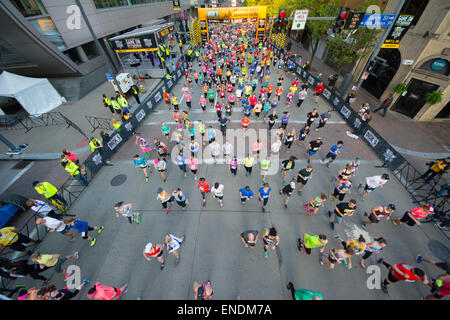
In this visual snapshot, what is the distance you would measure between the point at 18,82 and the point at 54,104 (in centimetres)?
285

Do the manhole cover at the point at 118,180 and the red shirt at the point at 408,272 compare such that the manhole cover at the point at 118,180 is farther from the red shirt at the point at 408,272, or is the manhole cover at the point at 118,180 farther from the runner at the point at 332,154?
the red shirt at the point at 408,272

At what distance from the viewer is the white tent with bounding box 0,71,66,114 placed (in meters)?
13.8

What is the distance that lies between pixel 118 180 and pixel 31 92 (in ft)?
45.7

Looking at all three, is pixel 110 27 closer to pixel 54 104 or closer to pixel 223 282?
pixel 54 104

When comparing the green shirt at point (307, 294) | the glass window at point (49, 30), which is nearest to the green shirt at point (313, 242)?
the green shirt at point (307, 294)

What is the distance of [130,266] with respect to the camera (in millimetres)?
6367

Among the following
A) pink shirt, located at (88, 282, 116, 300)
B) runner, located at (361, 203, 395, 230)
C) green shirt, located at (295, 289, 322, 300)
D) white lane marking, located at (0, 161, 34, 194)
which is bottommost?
white lane marking, located at (0, 161, 34, 194)

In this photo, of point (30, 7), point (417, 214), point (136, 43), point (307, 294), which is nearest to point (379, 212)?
point (417, 214)

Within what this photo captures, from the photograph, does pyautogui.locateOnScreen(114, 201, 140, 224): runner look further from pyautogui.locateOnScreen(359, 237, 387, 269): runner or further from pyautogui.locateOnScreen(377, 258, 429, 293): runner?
pyautogui.locateOnScreen(377, 258, 429, 293): runner

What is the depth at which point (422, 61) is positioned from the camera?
1266 centimetres

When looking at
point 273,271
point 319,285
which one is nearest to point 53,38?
point 273,271

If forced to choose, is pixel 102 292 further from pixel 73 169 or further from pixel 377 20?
pixel 377 20

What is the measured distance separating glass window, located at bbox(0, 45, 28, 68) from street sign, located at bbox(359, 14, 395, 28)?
28.5 metres

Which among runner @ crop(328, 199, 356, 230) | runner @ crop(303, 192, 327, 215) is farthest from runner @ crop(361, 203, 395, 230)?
runner @ crop(303, 192, 327, 215)
